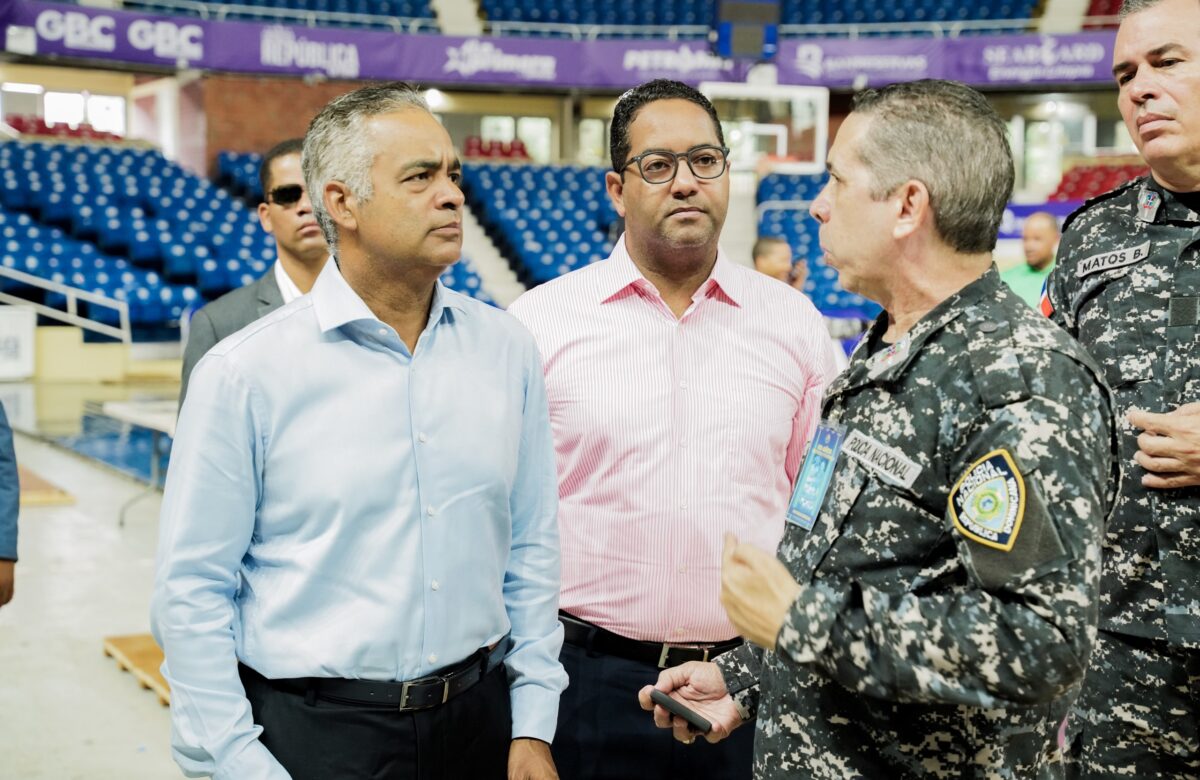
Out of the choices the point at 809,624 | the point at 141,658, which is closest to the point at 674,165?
the point at 809,624

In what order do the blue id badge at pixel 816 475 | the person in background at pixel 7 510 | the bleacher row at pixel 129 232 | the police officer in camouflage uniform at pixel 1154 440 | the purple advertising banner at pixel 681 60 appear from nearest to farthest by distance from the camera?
the blue id badge at pixel 816 475, the police officer in camouflage uniform at pixel 1154 440, the person in background at pixel 7 510, the bleacher row at pixel 129 232, the purple advertising banner at pixel 681 60

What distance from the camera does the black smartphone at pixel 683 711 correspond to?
5.67 ft

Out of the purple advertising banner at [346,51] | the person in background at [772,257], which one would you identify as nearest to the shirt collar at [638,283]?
the person in background at [772,257]

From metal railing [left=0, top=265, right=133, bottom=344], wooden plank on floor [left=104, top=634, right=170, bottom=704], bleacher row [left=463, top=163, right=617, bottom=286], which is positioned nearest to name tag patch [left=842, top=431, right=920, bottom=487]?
wooden plank on floor [left=104, top=634, right=170, bottom=704]

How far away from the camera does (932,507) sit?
4.50ft

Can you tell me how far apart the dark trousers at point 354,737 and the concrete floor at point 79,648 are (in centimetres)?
228

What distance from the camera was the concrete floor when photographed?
3771 millimetres

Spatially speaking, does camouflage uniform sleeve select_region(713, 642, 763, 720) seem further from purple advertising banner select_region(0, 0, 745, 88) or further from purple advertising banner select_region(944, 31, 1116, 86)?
purple advertising banner select_region(944, 31, 1116, 86)

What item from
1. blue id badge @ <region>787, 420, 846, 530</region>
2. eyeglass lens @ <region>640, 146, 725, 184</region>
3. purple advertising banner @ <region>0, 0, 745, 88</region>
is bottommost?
blue id badge @ <region>787, 420, 846, 530</region>

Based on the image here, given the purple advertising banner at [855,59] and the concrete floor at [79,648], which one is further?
the purple advertising banner at [855,59]

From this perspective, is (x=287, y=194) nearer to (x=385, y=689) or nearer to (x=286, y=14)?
(x=385, y=689)

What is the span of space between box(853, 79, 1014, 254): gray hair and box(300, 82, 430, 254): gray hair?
0.75 metres

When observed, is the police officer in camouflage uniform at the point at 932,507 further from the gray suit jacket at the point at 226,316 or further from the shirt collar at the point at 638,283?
the gray suit jacket at the point at 226,316

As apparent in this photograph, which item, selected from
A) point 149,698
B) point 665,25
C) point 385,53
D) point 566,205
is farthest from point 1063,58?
Result: point 149,698
